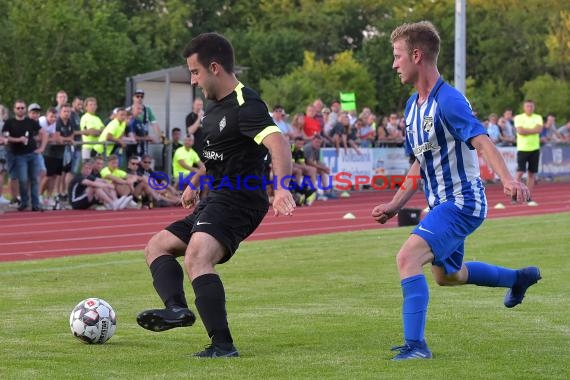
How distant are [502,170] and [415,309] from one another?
3.12ft

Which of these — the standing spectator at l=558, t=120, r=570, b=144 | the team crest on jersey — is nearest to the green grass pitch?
the team crest on jersey

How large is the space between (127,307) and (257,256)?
15.4 ft

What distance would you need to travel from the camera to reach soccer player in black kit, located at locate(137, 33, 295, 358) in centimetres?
699

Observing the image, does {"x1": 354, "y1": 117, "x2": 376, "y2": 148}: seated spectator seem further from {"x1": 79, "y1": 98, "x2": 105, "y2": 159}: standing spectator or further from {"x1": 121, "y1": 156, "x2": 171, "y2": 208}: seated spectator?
{"x1": 79, "y1": 98, "x2": 105, "y2": 159}: standing spectator

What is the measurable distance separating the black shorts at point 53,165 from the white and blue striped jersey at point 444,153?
15604mm

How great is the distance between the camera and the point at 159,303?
398 inches

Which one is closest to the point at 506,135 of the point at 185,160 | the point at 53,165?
the point at 185,160

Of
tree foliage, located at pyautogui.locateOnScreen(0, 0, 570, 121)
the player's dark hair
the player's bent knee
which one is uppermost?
tree foliage, located at pyautogui.locateOnScreen(0, 0, 570, 121)

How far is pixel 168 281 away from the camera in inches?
286

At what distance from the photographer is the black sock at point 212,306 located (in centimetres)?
699

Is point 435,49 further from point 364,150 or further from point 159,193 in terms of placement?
point 364,150

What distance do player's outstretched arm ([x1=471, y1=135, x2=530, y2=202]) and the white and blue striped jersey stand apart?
239 millimetres

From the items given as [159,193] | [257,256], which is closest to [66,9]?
[159,193]

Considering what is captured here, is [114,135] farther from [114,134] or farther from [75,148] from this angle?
[75,148]
